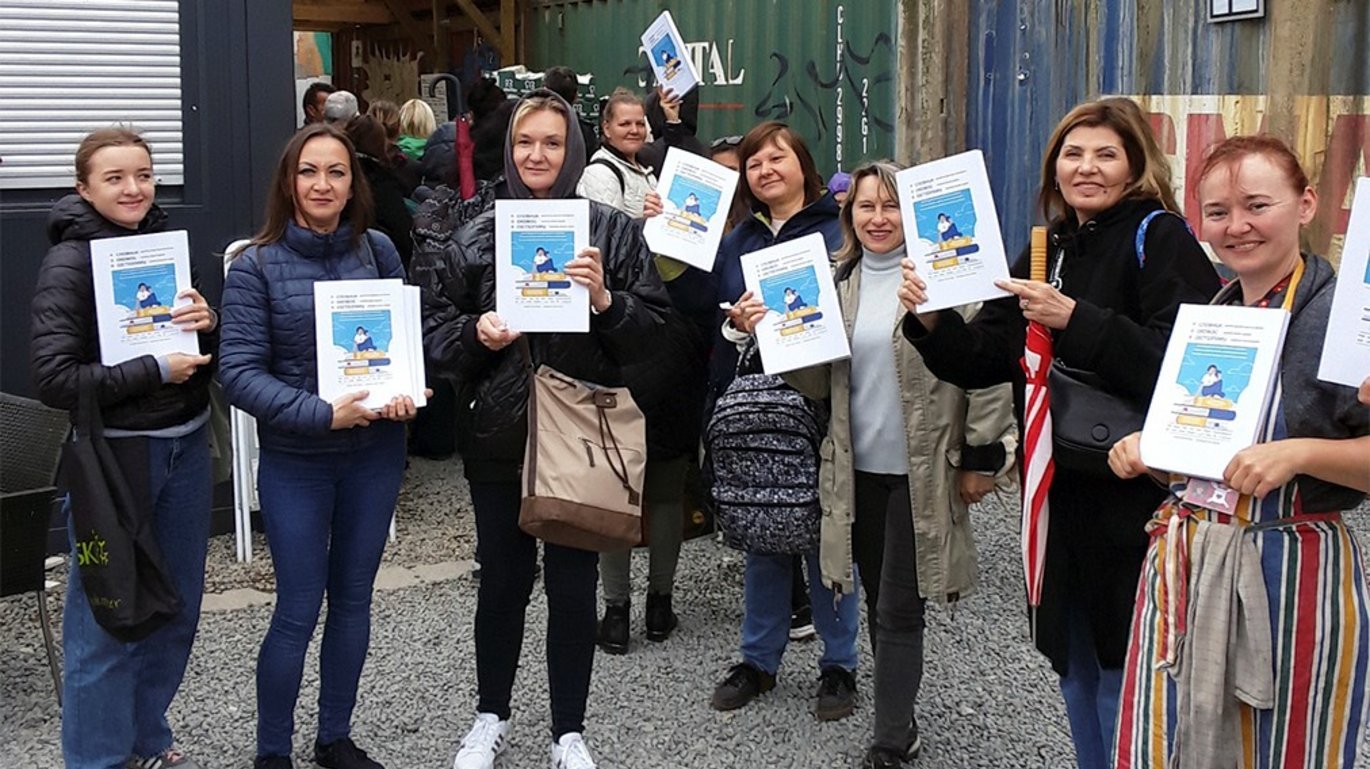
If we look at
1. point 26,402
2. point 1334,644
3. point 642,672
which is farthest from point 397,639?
point 1334,644

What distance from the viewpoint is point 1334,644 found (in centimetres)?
255

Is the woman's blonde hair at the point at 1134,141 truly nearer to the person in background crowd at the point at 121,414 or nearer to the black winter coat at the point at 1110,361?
the black winter coat at the point at 1110,361

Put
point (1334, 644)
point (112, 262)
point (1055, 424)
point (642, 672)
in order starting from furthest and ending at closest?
point (642, 672), point (112, 262), point (1055, 424), point (1334, 644)

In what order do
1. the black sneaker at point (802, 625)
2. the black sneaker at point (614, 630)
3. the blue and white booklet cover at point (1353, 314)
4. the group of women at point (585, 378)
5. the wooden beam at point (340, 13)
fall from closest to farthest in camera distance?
the blue and white booklet cover at point (1353, 314), the group of women at point (585, 378), the black sneaker at point (614, 630), the black sneaker at point (802, 625), the wooden beam at point (340, 13)

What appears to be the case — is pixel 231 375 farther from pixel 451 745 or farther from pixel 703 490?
pixel 703 490

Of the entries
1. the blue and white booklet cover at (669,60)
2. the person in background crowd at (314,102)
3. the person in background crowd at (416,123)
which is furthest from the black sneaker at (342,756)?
the person in background crowd at (314,102)

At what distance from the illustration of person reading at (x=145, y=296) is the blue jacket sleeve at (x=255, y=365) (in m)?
0.18

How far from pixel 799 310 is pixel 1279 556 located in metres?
1.69

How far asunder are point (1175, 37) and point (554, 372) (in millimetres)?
4131

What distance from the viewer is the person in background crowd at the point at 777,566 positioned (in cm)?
456

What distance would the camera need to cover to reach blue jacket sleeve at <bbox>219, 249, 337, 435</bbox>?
3600 millimetres

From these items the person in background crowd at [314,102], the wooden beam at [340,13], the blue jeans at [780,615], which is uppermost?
the wooden beam at [340,13]

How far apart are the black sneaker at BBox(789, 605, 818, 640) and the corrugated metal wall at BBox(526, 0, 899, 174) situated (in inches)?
151

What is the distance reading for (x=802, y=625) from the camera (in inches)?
208
